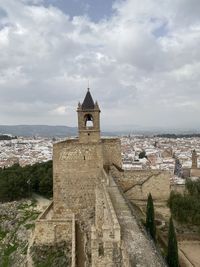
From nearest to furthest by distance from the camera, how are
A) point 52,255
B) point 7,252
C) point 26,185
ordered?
point 52,255 < point 7,252 < point 26,185

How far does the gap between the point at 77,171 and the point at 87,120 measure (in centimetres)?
376

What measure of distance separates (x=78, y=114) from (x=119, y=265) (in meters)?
12.5

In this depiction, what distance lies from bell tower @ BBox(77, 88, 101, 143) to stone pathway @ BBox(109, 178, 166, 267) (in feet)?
25.4

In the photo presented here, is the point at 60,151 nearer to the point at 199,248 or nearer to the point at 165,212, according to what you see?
the point at 165,212

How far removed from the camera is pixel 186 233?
63.8 ft

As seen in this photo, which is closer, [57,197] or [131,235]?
[131,235]

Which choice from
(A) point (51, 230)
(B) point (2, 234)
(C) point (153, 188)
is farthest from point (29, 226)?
(C) point (153, 188)

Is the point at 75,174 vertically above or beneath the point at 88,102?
beneath

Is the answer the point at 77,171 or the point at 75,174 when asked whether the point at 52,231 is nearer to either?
the point at 75,174

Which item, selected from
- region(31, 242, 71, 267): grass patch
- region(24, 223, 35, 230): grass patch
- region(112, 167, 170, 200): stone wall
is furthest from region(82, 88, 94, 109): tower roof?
region(24, 223, 35, 230): grass patch

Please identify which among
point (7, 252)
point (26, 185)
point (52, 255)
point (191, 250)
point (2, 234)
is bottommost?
point (7, 252)

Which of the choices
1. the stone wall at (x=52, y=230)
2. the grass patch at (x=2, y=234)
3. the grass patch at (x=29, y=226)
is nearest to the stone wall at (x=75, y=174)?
the stone wall at (x=52, y=230)

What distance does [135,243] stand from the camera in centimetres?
907

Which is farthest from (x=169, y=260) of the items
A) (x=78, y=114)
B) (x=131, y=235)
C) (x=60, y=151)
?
(x=78, y=114)
